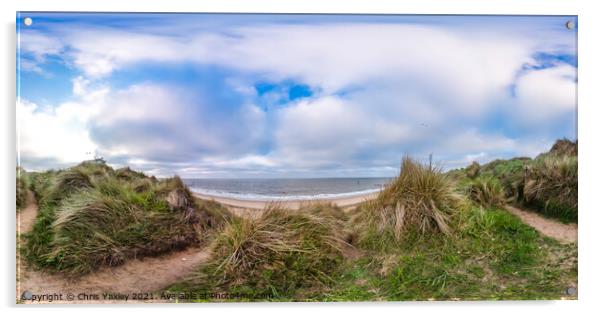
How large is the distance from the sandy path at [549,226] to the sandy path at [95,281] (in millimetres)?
→ 3122

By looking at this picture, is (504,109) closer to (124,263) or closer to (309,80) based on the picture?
(309,80)

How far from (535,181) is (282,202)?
8.05 ft

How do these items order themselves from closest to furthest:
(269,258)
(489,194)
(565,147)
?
(269,258) < (565,147) < (489,194)

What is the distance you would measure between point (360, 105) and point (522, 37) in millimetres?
1537

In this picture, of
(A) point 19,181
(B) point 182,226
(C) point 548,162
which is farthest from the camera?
(B) point 182,226

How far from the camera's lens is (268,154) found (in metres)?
3.18

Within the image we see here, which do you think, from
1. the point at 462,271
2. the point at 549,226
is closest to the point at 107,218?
the point at 462,271

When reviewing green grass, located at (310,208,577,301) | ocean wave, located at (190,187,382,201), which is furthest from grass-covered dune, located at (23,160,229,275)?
green grass, located at (310,208,577,301)

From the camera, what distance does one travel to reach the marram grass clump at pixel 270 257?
2.98 metres

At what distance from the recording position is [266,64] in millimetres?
3176

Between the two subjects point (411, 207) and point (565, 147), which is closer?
point (565, 147)

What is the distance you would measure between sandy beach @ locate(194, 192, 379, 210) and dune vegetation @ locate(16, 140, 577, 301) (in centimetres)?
6

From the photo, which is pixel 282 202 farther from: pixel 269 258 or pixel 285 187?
pixel 269 258
